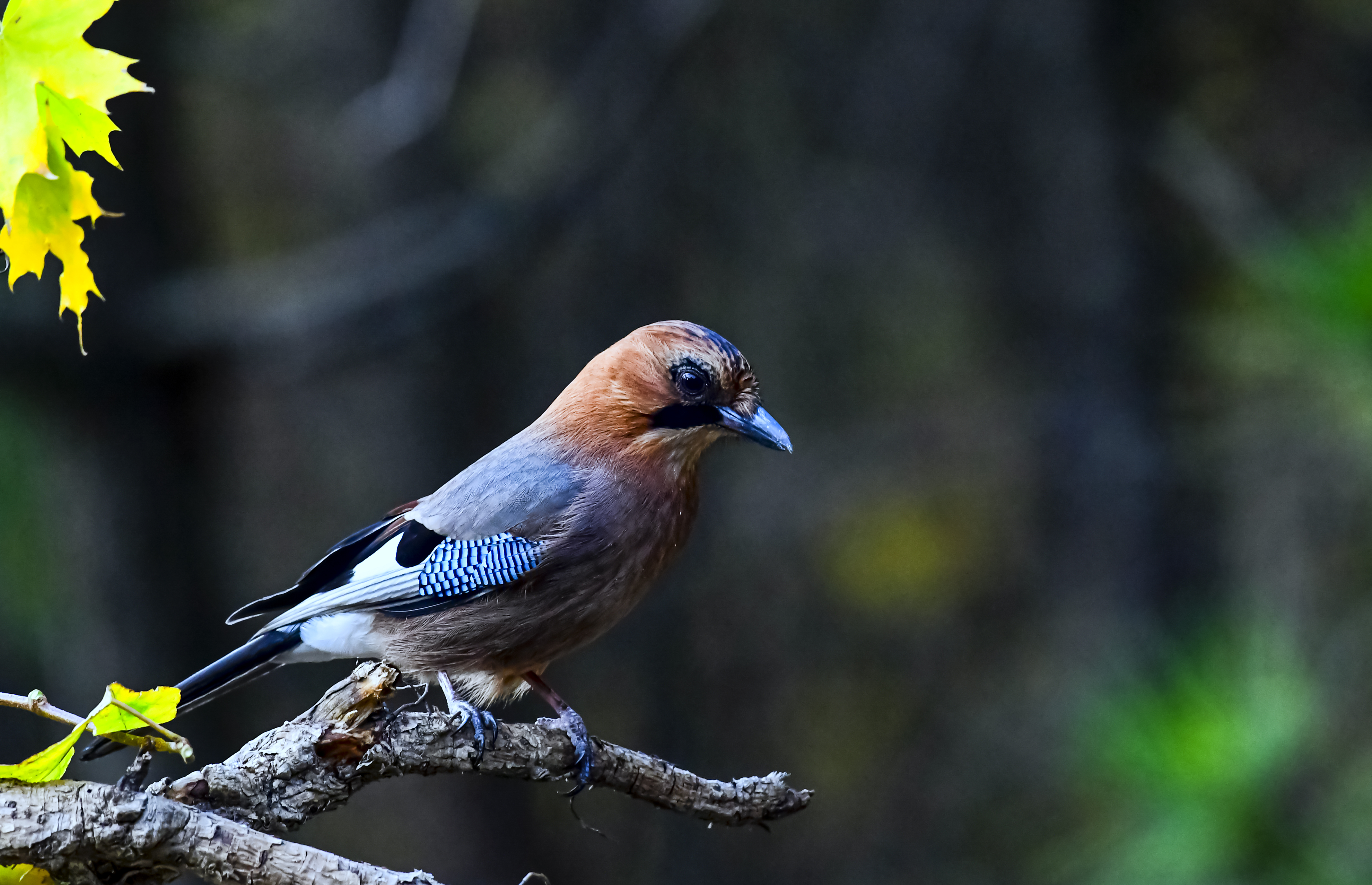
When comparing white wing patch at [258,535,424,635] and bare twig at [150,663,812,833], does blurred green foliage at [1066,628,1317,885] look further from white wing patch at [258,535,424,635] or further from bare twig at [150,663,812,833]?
white wing patch at [258,535,424,635]

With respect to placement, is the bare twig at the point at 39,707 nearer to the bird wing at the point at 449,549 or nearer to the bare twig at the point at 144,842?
the bare twig at the point at 144,842

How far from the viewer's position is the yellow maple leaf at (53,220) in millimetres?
2148

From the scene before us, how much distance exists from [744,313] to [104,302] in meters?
4.86

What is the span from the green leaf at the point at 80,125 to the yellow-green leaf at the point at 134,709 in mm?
795

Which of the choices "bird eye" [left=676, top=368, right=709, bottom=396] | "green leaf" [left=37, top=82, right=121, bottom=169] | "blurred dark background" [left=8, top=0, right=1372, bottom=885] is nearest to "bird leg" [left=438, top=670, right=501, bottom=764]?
"bird eye" [left=676, top=368, right=709, bottom=396]

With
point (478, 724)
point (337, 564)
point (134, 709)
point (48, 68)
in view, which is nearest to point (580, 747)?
point (478, 724)

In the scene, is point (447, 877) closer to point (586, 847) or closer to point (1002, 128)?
point (586, 847)

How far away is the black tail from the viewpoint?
10.5 feet

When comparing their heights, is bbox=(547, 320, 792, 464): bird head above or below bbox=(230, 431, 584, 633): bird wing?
above

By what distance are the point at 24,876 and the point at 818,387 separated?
26.1 ft

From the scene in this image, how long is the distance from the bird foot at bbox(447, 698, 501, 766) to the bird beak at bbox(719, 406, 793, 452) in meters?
0.87

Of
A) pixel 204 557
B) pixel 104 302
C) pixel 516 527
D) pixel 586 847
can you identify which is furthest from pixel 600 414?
pixel 586 847

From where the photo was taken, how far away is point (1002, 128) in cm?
905

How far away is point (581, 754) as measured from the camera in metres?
3.04
